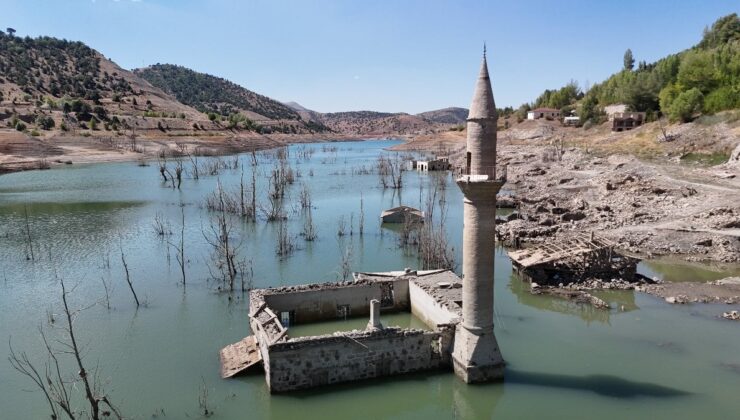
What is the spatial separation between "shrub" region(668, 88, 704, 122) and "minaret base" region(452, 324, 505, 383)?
69339 millimetres

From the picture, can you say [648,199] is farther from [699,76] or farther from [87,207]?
[699,76]

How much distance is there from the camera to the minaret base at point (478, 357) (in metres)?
14.8

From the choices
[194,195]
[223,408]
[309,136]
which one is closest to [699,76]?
[194,195]

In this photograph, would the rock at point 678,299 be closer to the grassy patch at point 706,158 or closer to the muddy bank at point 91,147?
the grassy patch at point 706,158

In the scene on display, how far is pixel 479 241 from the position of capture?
14508 mm

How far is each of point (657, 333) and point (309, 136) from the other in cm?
16788

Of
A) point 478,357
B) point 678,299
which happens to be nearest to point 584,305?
point 678,299

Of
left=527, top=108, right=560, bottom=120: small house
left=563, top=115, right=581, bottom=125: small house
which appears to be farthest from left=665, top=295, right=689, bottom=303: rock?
left=527, top=108, right=560, bottom=120: small house

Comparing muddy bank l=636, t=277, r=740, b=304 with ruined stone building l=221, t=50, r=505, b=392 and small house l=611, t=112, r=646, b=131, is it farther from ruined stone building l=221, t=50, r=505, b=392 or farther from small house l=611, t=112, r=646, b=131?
small house l=611, t=112, r=646, b=131

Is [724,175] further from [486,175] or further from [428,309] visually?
[486,175]

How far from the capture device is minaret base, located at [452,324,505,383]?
14793mm

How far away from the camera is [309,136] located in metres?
182

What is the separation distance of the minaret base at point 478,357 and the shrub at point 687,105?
6934 centimetres

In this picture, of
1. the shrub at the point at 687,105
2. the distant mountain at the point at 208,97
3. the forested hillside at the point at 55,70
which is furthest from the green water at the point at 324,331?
the distant mountain at the point at 208,97
